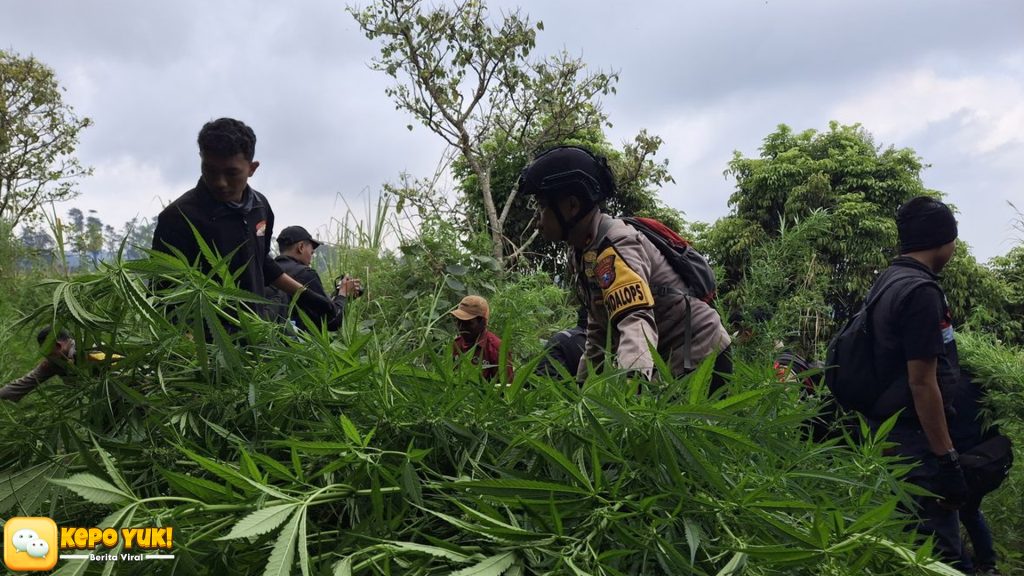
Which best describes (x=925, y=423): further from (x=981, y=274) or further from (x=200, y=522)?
(x=981, y=274)

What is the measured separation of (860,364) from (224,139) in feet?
9.07

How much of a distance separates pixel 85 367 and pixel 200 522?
1.54 ft

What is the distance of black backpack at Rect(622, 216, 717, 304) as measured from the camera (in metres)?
2.40

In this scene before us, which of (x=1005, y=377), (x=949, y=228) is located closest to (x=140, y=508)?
(x=949, y=228)

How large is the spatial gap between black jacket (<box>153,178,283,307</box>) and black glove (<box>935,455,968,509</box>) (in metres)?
2.80

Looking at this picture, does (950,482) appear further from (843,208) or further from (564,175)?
(843,208)

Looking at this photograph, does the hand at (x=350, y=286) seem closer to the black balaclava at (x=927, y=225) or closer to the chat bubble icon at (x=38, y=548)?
the chat bubble icon at (x=38, y=548)

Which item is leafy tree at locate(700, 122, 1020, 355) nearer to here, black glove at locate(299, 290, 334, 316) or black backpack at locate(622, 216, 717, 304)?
black backpack at locate(622, 216, 717, 304)

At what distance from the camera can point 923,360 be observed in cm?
297

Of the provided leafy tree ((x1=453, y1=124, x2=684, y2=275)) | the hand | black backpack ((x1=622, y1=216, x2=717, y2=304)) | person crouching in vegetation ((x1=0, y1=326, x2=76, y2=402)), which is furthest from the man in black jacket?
leafy tree ((x1=453, y1=124, x2=684, y2=275))

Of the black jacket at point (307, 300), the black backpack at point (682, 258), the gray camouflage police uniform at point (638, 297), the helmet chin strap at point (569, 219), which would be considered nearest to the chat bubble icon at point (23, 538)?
the black jacket at point (307, 300)

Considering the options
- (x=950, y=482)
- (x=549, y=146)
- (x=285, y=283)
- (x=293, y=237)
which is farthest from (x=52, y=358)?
(x=549, y=146)

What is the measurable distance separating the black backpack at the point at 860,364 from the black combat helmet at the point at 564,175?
166cm

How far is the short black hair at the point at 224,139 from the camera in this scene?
260 cm
